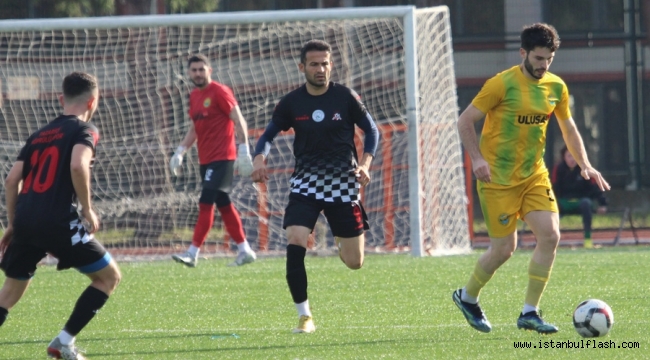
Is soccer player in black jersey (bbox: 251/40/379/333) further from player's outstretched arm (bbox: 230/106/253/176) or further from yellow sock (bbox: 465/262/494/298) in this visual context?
player's outstretched arm (bbox: 230/106/253/176)

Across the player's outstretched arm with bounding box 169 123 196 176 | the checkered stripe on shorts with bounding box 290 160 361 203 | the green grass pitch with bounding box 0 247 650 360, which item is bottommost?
the green grass pitch with bounding box 0 247 650 360

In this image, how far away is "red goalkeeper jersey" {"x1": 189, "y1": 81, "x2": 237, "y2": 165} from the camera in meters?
11.1

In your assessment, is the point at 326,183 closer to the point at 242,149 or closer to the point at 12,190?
the point at 12,190

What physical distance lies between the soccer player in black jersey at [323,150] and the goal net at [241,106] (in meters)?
5.66

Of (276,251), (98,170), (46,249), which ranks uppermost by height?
(46,249)

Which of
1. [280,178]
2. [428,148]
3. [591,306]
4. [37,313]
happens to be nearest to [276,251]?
[280,178]

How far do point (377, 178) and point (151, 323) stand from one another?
7.26m

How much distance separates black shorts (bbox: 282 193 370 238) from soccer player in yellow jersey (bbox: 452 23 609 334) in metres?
0.92

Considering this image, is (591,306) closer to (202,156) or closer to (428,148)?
(202,156)

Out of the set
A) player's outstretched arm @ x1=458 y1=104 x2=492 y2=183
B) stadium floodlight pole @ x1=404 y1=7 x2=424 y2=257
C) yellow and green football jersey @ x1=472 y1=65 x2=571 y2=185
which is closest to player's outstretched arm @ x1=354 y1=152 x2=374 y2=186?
player's outstretched arm @ x1=458 y1=104 x2=492 y2=183

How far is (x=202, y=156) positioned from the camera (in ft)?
36.8

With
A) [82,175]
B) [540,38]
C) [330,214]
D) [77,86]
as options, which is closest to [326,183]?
[330,214]

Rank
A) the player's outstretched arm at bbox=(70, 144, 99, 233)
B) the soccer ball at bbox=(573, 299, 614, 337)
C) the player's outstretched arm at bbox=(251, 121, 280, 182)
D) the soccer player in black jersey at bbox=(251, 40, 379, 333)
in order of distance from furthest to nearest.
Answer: the soccer player in black jersey at bbox=(251, 40, 379, 333) < the player's outstretched arm at bbox=(251, 121, 280, 182) < the soccer ball at bbox=(573, 299, 614, 337) < the player's outstretched arm at bbox=(70, 144, 99, 233)

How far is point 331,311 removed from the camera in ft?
Answer: 26.3
